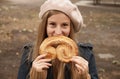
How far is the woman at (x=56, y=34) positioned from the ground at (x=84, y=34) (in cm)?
455

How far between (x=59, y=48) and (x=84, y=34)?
985cm

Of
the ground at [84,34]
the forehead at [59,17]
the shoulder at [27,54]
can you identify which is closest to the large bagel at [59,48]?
the forehead at [59,17]

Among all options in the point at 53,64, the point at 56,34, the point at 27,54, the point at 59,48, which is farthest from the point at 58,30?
the point at 27,54

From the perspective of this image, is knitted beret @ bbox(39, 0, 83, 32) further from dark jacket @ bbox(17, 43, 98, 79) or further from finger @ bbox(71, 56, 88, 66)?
finger @ bbox(71, 56, 88, 66)

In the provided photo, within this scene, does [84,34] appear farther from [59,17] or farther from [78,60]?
[78,60]

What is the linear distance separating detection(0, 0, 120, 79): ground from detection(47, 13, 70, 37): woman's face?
476 centimetres

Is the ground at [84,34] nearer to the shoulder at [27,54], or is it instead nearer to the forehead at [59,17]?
the shoulder at [27,54]

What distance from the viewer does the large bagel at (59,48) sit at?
283 cm

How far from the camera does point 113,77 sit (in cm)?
785

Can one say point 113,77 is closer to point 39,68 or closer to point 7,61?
point 7,61

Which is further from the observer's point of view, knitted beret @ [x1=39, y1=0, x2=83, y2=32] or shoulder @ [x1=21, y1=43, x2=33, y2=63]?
shoulder @ [x1=21, y1=43, x2=33, y2=63]

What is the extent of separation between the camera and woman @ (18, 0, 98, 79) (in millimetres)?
2781

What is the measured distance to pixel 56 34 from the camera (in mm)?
2916

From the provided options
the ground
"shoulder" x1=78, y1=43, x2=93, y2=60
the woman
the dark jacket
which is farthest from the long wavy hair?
the ground
